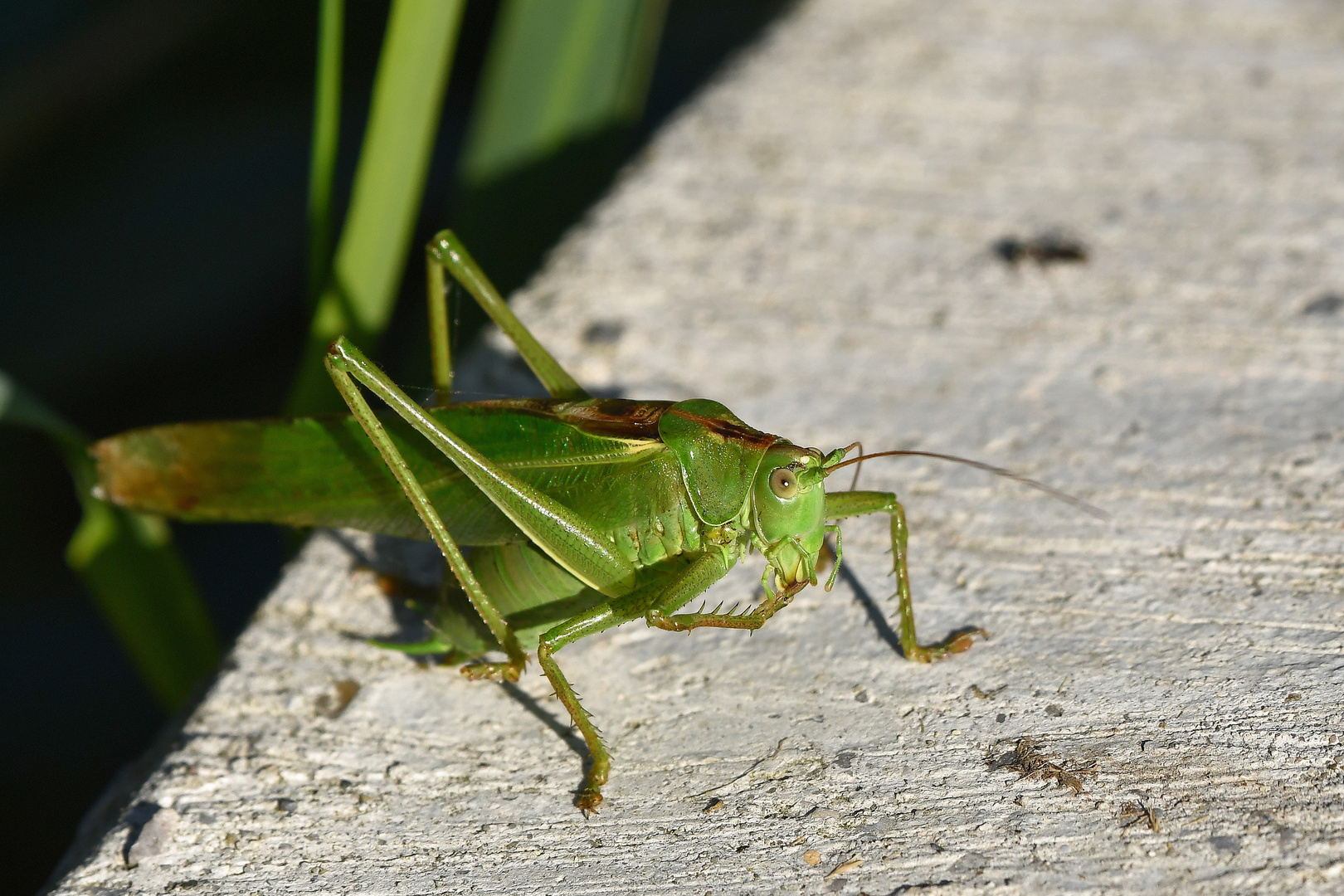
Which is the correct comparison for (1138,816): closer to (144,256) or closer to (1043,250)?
(1043,250)

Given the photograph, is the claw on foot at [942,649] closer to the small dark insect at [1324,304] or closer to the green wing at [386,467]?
the green wing at [386,467]

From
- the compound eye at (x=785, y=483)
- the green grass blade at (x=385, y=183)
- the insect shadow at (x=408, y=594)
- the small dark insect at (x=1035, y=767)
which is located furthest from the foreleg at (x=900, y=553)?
the green grass blade at (x=385, y=183)

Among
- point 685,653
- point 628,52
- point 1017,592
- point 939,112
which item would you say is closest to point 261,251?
point 628,52

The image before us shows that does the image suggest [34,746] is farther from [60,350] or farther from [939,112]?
[939,112]

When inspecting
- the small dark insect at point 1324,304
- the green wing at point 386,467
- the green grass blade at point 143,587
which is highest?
the small dark insect at point 1324,304

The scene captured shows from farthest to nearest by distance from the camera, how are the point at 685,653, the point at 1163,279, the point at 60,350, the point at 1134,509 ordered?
1. the point at 60,350
2. the point at 1163,279
3. the point at 1134,509
4. the point at 685,653

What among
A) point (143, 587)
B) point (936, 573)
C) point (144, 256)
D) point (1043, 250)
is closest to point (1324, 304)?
point (1043, 250)
